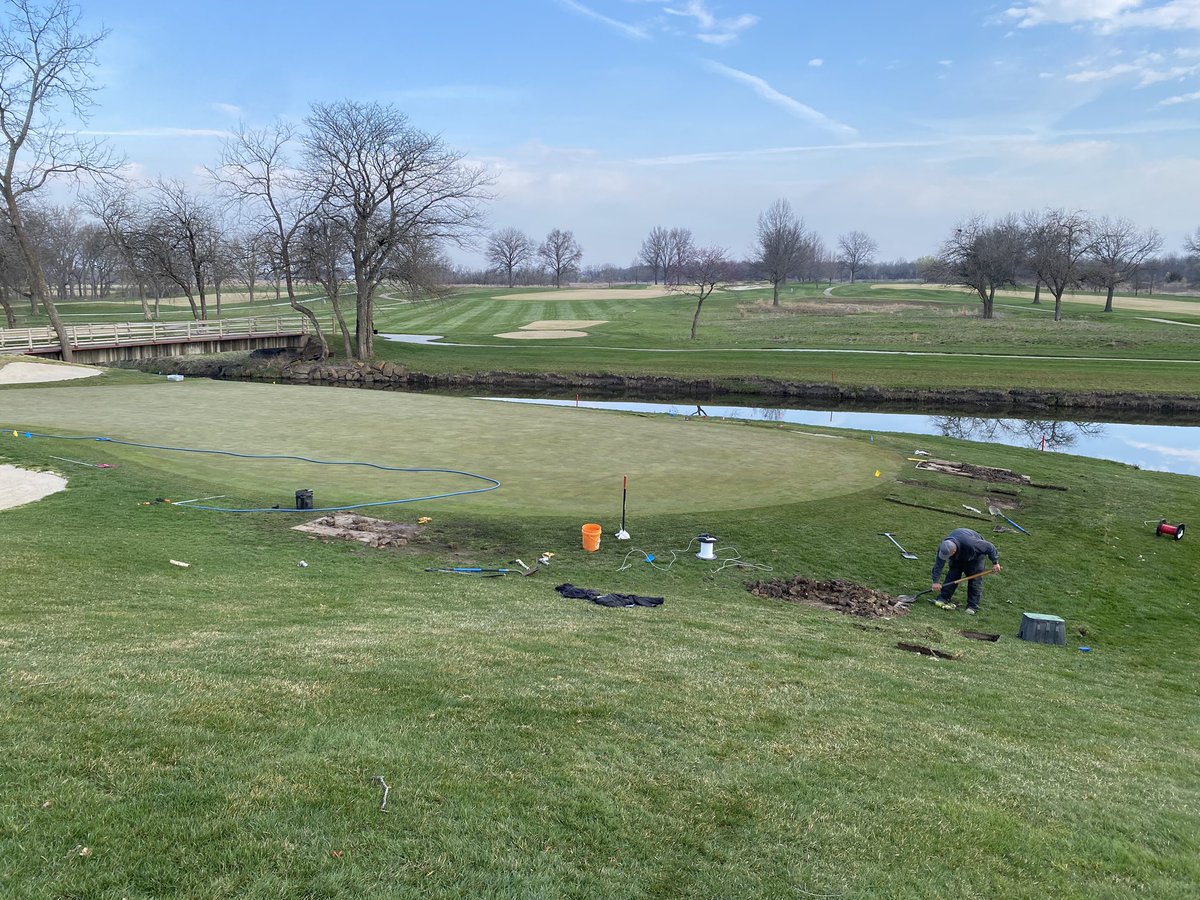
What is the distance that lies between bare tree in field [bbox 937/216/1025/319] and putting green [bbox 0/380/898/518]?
213ft

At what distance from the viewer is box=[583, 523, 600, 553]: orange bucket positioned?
533 inches

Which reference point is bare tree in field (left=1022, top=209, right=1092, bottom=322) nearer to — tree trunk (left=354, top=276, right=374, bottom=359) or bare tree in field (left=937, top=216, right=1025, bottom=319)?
bare tree in field (left=937, top=216, right=1025, bottom=319)

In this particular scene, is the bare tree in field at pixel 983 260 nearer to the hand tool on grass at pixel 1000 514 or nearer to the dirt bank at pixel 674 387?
the dirt bank at pixel 674 387

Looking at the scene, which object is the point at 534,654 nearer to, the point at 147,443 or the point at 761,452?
the point at 761,452

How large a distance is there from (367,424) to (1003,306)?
301 feet

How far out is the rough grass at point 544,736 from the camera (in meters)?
4.62

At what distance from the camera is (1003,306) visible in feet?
306

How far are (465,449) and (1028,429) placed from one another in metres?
27.8

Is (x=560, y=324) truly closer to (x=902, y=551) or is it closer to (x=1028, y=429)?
(x=1028, y=429)

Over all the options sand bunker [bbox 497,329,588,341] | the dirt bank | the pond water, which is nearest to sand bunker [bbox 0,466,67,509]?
the pond water

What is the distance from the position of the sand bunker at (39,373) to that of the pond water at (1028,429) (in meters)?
20.7

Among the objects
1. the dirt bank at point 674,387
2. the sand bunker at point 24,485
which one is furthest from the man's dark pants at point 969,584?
the dirt bank at point 674,387

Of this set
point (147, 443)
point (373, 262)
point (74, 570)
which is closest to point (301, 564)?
point (74, 570)

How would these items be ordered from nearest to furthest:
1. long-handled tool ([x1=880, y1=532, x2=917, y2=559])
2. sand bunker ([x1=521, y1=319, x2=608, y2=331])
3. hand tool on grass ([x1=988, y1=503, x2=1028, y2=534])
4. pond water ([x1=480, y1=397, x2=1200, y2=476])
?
long-handled tool ([x1=880, y1=532, x2=917, y2=559])
hand tool on grass ([x1=988, y1=503, x2=1028, y2=534])
pond water ([x1=480, y1=397, x2=1200, y2=476])
sand bunker ([x1=521, y1=319, x2=608, y2=331])
